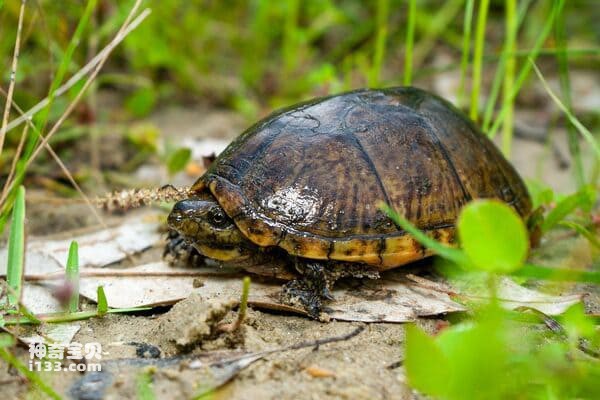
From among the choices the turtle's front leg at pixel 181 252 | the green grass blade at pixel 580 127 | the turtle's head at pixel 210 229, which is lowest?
the turtle's front leg at pixel 181 252

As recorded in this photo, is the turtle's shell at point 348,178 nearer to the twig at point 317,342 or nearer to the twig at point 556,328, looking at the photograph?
the twig at point 317,342

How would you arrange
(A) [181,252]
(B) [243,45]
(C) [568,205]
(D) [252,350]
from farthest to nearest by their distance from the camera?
(B) [243,45] < (C) [568,205] < (A) [181,252] < (D) [252,350]

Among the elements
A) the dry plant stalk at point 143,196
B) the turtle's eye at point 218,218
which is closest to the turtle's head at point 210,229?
the turtle's eye at point 218,218

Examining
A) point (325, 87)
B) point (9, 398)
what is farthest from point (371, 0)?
point (9, 398)

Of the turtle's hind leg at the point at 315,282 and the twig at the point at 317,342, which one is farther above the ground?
the turtle's hind leg at the point at 315,282

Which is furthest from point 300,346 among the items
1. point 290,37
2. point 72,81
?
point 290,37

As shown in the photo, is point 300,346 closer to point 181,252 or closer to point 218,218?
point 218,218

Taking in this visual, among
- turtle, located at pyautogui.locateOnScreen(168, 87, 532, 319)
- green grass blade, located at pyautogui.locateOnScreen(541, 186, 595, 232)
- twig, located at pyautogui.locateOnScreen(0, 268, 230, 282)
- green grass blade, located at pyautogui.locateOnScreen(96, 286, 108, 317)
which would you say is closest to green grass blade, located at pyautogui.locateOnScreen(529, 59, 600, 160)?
green grass blade, located at pyautogui.locateOnScreen(541, 186, 595, 232)

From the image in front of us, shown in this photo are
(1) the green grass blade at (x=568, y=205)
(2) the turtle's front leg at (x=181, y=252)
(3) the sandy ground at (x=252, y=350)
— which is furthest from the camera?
(1) the green grass blade at (x=568, y=205)
